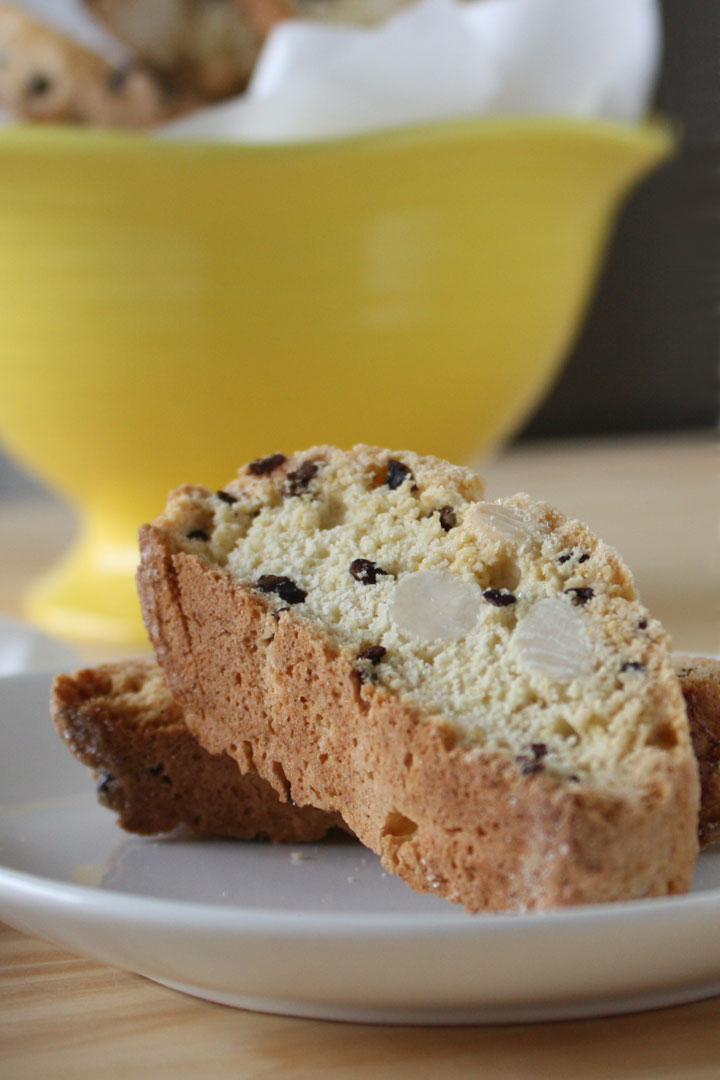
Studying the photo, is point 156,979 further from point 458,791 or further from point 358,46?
point 358,46

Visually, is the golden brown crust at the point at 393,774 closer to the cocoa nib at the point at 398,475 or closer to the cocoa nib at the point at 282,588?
the cocoa nib at the point at 282,588

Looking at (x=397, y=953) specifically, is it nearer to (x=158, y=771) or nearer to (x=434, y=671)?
(x=434, y=671)

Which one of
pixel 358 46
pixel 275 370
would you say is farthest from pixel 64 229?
pixel 358 46

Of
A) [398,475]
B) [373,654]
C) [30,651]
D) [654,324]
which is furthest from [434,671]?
[654,324]

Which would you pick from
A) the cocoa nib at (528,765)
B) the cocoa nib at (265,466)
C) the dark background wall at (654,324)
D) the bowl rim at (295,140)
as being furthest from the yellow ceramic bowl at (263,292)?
the dark background wall at (654,324)

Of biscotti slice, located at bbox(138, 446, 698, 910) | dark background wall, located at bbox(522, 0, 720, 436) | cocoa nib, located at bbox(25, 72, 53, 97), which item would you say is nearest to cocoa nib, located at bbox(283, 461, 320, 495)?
biscotti slice, located at bbox(138, 446, 698, 910)

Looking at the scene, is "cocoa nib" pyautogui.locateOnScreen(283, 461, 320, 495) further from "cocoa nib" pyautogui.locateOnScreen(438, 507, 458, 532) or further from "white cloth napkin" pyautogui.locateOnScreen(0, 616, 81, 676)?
"white cloth napkin" pyautogui.locateOnScreen(0, 616, 81, 676)
